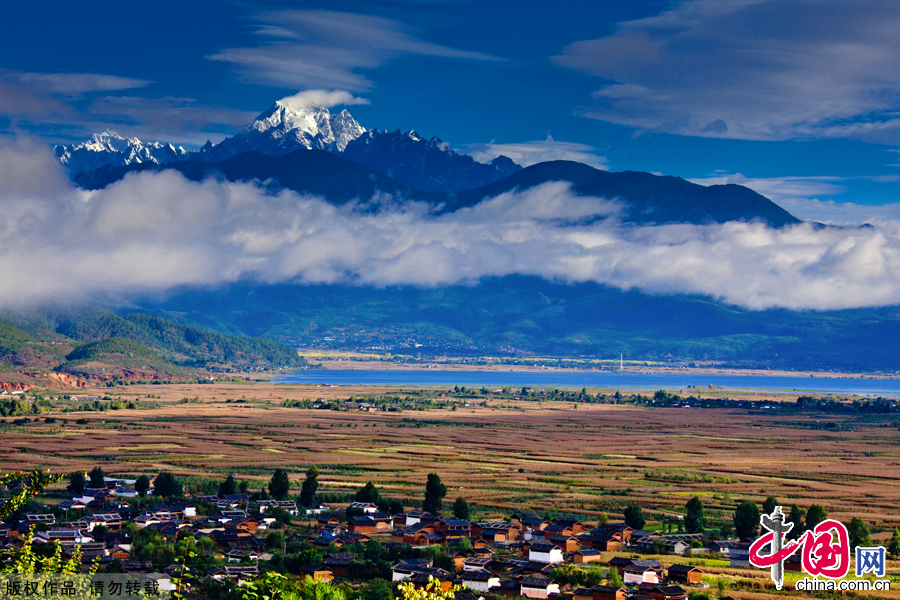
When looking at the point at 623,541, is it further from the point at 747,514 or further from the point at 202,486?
the point at 202,486

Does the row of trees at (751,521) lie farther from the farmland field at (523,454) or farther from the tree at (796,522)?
the farmland field at (523,454)

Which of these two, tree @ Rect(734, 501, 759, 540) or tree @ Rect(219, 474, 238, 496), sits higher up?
tree @ Rect(734, 501, 759, 540)

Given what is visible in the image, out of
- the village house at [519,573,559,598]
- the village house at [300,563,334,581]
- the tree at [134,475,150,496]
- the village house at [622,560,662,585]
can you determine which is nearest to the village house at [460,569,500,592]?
the village house at [519,573,559,598]

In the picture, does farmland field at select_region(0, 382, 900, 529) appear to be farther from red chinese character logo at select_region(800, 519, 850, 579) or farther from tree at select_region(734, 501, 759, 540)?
red chinese character logo at select_region(800, 519, 850, 579)

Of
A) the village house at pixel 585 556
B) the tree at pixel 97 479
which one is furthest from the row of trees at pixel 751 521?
the tree at pixel 97 479

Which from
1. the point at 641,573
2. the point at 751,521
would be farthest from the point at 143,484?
the point at 751,521

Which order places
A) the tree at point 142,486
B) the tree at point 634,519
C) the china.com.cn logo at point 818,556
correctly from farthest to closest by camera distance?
the tree at point 142,486, the tree at point 634,519, the china.com.cn logo at point 818,556

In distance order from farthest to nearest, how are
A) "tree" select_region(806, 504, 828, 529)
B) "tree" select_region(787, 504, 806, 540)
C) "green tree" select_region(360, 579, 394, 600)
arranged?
1. "tree" select_region(806, 504, 828, 529)
2. "tree" select_region(787, 504, 806, 540)
3. "green tree" select_region(360, 579, 394, 600)

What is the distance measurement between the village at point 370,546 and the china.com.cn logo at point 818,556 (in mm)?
5996

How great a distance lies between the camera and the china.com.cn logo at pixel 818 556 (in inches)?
1588

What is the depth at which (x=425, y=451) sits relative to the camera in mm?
137125

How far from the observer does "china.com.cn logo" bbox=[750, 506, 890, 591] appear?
40.3m

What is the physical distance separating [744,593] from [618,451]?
8716cm

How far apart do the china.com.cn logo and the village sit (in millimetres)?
5996
